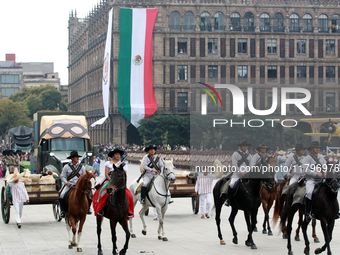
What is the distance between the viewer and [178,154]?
46.3 metres

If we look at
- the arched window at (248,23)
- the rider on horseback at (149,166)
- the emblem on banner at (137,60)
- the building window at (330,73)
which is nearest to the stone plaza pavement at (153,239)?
the rider on horseback at (149,166)

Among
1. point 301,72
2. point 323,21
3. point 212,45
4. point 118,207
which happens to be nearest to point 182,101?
point 212,45

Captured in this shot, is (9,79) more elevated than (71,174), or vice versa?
(9,79)

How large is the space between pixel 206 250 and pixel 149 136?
57.1m

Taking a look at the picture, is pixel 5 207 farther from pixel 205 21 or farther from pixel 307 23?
pixel 307 23

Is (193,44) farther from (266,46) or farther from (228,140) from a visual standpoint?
(228,140)

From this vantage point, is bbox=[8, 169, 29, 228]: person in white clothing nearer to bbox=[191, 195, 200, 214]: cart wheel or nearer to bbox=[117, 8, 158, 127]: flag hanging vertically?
bbox=[191, 195, 200, 214]: cart wheel

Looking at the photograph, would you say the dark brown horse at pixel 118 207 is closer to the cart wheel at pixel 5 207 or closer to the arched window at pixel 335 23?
the cart wheel at pixel 5 207

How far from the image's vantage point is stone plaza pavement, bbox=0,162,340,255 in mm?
11836

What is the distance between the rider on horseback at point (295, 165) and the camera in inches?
487

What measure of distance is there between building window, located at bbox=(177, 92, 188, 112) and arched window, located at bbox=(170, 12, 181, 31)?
9.01 meters

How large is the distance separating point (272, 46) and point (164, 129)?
21216mm

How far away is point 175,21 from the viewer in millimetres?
77938

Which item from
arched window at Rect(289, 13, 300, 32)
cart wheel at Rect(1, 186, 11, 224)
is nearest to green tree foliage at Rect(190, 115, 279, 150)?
cart wheel at Rect(1, 186, 11, 224)
